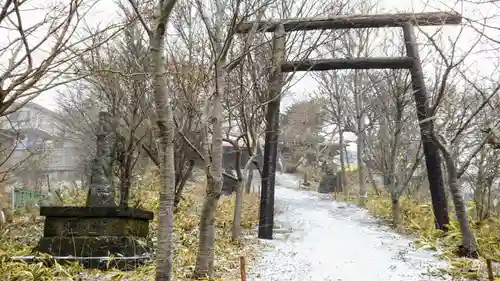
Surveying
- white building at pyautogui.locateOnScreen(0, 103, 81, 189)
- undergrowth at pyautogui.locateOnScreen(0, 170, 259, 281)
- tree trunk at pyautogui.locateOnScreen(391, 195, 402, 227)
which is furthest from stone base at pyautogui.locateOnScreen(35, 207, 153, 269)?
white building at pyautogui.locateOnScreen(0, 103, 81, 189)

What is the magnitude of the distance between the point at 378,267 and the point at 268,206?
2.74 meters

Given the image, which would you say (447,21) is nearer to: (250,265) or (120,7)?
(250,265)

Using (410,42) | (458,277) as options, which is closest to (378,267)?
(458,277)

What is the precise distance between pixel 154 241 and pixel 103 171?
167 centimetres

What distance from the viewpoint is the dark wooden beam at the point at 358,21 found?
7777 millimetres

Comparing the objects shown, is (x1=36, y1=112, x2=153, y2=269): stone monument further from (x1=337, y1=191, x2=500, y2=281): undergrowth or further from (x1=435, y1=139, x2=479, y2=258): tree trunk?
(x1=435, y1=139, x2=479, y2=258): tree trunk

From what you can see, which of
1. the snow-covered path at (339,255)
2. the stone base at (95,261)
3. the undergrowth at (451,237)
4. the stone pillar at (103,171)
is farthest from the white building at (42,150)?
the undergrowth at (451,237)

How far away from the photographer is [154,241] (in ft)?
26.2

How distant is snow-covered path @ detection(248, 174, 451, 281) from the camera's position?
20.7 feet

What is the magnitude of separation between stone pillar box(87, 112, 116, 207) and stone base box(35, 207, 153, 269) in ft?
2.88

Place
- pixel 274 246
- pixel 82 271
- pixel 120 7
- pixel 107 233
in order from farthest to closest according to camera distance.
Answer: pixel 120 7 → pixel 274 246 → pixel 107 233 → pixel 82 271

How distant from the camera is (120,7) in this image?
986cm

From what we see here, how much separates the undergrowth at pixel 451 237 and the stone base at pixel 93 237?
4.91 metres

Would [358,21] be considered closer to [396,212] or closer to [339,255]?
[339,255]
